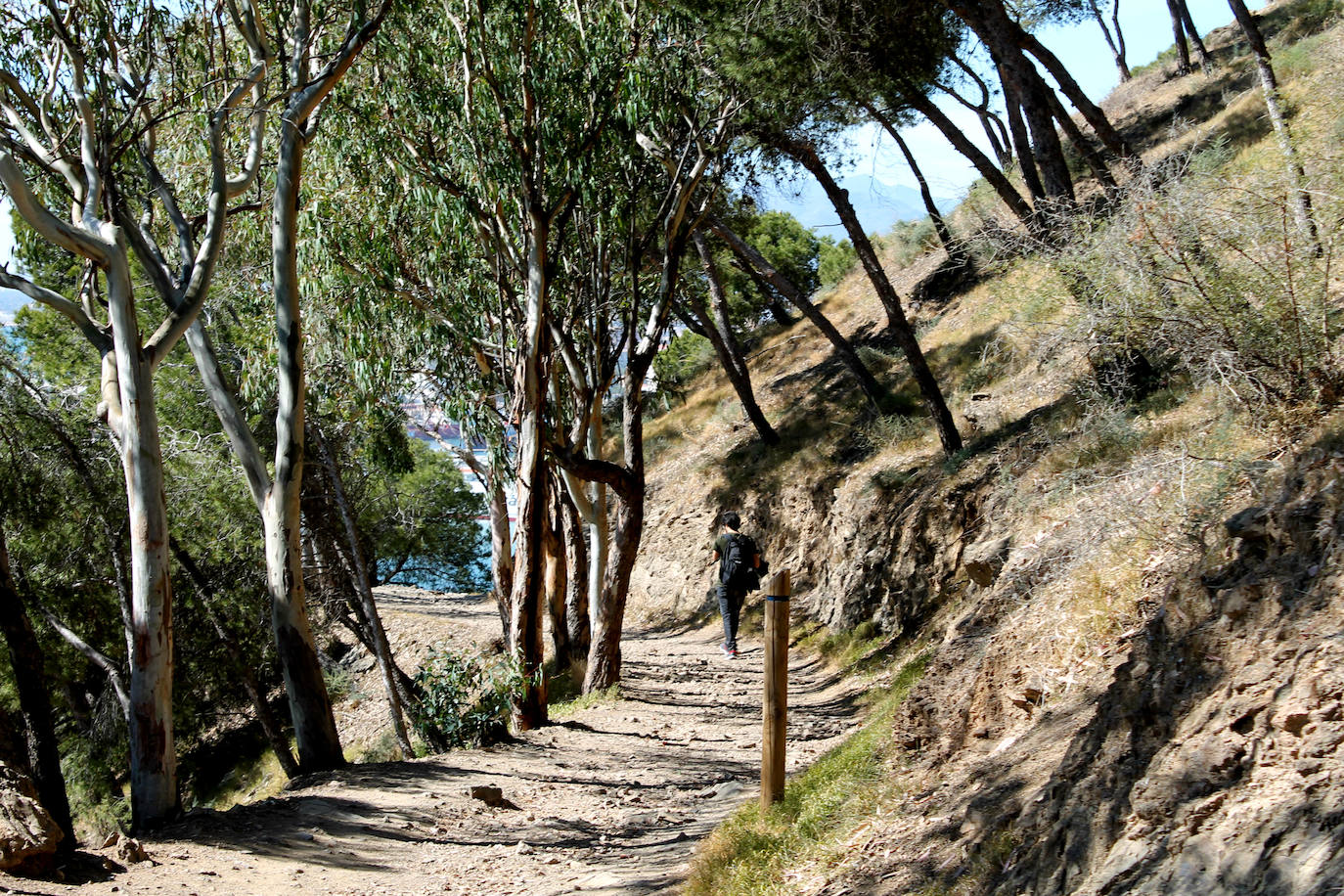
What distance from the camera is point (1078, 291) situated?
7.82 metres

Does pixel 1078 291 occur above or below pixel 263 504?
below

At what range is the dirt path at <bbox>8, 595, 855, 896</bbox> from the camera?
6.06 meters

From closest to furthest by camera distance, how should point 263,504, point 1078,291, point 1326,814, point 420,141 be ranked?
point 1326,814
point 1078,291
point 263,504
point 420,141

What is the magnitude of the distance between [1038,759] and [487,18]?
9641mm

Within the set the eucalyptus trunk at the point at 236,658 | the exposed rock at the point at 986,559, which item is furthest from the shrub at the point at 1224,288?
the eucalyptus trunk at the point at 236,658

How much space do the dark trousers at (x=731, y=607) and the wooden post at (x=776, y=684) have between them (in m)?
6.41

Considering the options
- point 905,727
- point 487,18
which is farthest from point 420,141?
point 905,727

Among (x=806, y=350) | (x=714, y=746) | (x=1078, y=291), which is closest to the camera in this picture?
(x=1078, y=291)

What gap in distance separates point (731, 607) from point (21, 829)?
27.9 ft

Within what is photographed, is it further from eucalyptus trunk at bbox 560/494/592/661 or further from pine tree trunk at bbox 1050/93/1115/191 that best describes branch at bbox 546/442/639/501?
pine tree trunk at bbox 1050/93/1115/191

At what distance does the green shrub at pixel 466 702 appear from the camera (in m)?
10.1

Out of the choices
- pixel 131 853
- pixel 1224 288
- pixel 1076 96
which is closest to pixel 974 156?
pixel 1076 96

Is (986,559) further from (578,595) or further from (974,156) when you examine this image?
(974,156)

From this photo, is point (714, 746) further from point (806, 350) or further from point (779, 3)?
point (806, 350)
